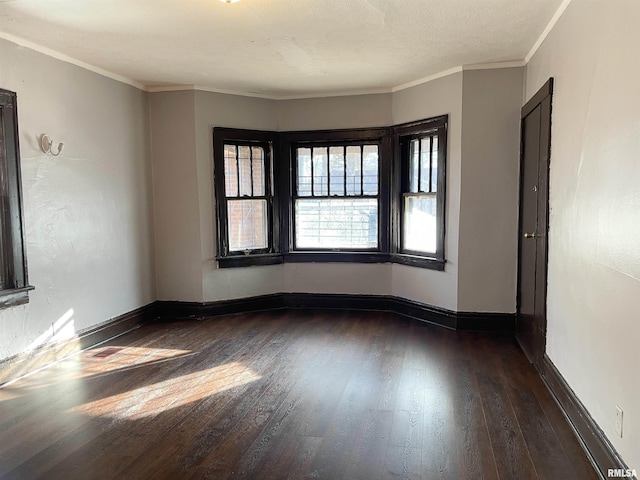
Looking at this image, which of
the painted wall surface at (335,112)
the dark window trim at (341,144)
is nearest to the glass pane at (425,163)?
the dark window trim at (341,144)

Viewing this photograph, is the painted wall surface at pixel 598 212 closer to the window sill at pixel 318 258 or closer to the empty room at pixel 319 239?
the empty room at pixel 319 239

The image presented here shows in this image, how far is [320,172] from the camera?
18.0 ft

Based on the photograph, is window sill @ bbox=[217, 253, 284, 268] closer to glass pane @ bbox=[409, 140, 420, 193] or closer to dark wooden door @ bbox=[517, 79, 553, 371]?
glass pane @ bbox=[409, 140, 420, 193]

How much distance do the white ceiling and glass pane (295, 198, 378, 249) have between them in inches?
55.5

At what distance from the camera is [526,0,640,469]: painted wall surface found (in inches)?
77.3

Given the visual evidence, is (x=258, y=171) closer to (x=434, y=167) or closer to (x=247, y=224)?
(x=247, y=224)

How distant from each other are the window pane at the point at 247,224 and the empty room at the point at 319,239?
30 mm

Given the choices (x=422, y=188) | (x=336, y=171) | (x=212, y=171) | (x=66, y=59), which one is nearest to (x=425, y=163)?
(x=422, y=188)

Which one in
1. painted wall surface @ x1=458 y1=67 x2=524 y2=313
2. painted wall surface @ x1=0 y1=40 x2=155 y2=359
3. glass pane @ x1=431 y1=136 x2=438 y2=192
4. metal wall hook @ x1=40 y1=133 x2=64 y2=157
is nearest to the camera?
painted wall surface @ x1=0 y1=40 x2=155 y2=359

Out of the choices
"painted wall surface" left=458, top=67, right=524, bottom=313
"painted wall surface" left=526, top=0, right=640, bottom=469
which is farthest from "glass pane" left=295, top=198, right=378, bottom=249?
"painted wall surface" left=526, top=0, right=640, bottom=469

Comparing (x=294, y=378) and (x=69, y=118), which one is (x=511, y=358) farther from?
(x=69, y=118)

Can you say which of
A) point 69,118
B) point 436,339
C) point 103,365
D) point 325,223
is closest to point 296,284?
point 325,223

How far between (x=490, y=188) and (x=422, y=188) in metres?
0.79

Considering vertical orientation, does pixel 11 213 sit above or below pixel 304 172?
below
